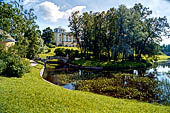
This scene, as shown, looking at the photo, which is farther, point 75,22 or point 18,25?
point 75,22

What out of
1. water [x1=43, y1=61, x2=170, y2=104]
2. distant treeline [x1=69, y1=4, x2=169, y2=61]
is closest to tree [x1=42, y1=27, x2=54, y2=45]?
distant treeline [x1=69, y1=4, x2=169, y2=61]

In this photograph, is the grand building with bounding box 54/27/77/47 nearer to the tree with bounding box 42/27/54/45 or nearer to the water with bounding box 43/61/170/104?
the tree with bounding box 42/27/54/45

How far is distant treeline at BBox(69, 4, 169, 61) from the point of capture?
2814 centimetres

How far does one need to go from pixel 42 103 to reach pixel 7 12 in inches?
180

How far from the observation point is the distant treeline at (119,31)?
28.1m

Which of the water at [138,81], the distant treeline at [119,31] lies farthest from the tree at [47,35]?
the water at [138,81]

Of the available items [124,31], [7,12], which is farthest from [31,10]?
[7,12]

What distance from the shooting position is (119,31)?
29750 mm

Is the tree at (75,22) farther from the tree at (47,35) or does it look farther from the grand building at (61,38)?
the grand building at (61,38)

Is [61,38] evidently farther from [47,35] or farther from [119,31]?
[119,31]

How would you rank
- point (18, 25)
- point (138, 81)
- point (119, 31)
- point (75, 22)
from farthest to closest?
1. point (75, 22)
2. point (119, 31)
3. point (138, 81)
4. point (18, 25)

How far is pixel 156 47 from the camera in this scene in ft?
112

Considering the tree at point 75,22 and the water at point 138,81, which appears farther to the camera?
the tree at point 75,22

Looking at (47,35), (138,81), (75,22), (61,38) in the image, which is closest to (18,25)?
(138,81)
